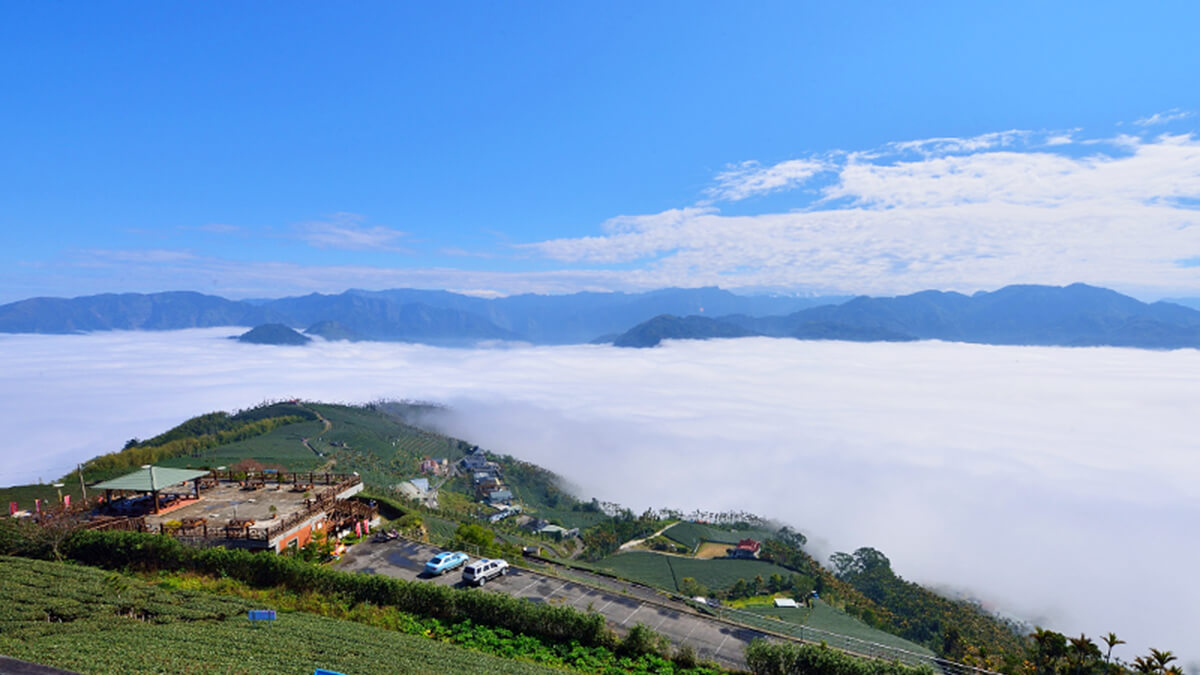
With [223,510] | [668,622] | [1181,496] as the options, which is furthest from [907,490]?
[223,510]

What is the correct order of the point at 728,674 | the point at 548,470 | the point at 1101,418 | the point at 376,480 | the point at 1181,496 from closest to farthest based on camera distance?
1. the point at 728,674
2. the point at 376,480
3. the point at 1181,496
4. the point at 548,470
5. the point at 1101,418

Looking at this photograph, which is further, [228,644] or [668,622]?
[668,622]

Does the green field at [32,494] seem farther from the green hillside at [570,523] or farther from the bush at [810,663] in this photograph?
the bush at [810,663]

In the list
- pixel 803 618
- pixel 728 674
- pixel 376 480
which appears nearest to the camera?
pixel 728 674

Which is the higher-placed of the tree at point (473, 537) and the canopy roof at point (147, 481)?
the canopy roof at point (147, 481)

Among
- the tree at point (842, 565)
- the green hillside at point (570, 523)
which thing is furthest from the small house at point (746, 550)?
the tree at point (842, 565)

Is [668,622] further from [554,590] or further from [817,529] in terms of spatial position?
[817,529]
